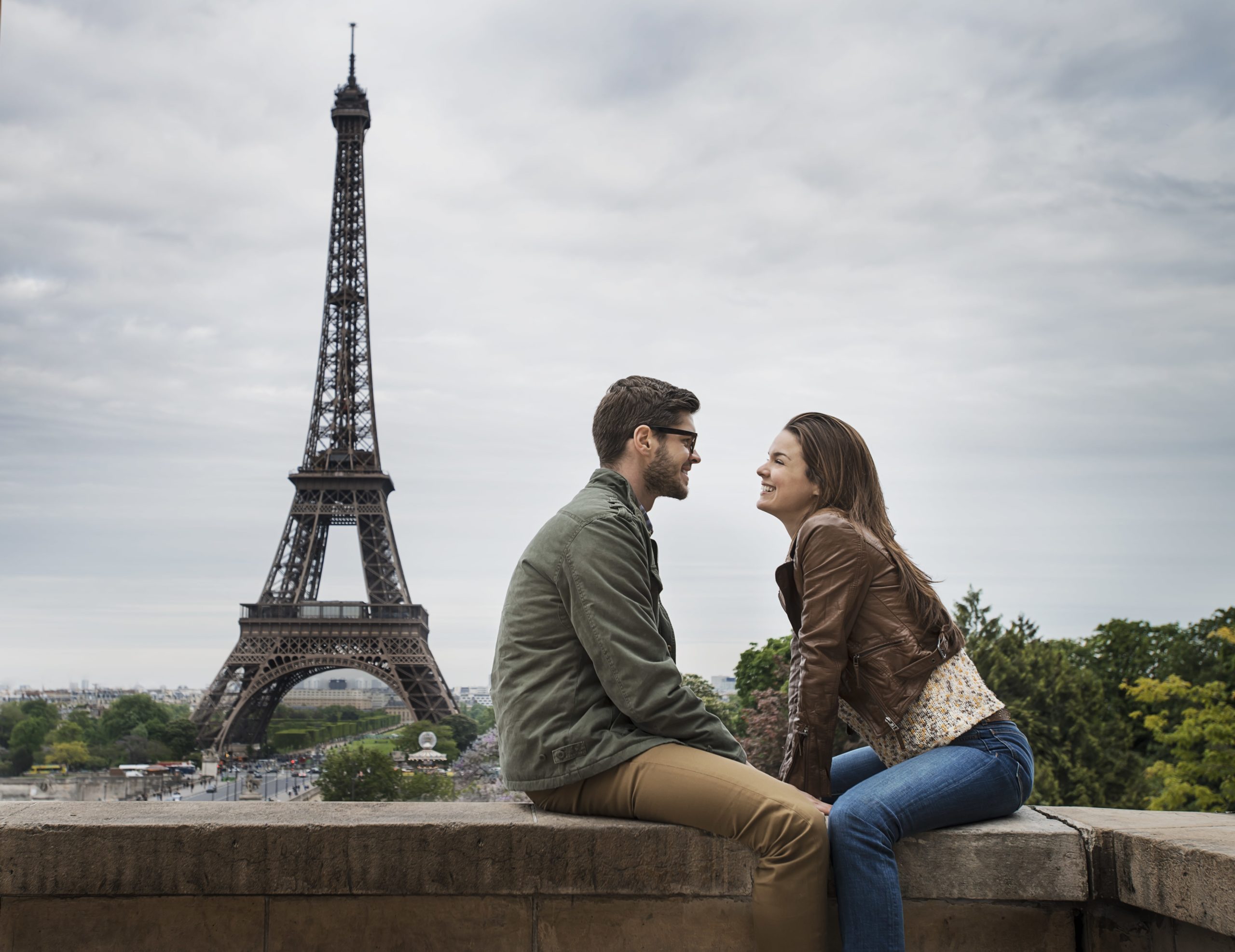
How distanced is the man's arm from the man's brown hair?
1.39 feet

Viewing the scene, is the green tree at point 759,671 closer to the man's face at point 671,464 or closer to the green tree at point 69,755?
the man's face at point 671,464

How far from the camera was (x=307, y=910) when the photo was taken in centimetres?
310

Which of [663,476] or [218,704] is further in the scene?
[218,704]

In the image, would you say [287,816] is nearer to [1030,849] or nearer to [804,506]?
[804,506]

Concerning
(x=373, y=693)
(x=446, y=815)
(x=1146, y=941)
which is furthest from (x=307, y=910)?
(x=373, y=693)

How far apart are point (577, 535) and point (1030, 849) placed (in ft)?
5.15

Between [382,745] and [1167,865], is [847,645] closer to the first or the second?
[1167,865]

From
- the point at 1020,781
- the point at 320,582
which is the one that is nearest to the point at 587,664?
the point at 1020,781

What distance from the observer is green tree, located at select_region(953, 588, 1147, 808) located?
25375mm

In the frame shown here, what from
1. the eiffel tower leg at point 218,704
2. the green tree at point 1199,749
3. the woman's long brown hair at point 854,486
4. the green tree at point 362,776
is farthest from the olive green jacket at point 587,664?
the eiffel tower leg at point 218,704

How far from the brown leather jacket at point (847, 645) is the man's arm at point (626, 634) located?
25 cm

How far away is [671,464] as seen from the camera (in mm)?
3432

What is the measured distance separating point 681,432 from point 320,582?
4288 cm

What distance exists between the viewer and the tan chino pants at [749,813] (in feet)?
9.30
